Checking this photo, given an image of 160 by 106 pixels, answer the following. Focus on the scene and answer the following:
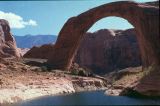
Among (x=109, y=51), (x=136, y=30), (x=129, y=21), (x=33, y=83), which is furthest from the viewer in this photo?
(x=109, y=51)

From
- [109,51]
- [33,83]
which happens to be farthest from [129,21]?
[109,51]

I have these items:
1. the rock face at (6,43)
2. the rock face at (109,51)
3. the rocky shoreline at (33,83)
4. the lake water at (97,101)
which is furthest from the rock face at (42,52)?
the lake water at (97,101)

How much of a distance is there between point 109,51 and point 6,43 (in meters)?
33.5

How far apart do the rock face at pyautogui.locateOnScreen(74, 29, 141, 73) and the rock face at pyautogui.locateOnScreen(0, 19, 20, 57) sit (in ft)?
76.6

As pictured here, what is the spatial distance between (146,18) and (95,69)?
62850mm

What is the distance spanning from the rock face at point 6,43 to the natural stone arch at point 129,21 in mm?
37430

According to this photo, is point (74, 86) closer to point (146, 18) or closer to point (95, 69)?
point (146, 18)

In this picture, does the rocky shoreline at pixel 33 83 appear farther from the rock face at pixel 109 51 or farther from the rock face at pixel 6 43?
the rock face at pixel 6 43

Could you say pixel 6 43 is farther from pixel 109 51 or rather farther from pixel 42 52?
pixel 109 51

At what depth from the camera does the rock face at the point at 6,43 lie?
117081 millimetres

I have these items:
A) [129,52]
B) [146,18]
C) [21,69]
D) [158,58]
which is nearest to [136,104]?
[158,58]

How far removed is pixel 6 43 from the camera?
399ft

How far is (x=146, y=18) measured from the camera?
60.6 m

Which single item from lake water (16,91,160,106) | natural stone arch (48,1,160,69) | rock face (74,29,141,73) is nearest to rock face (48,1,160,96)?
natural stone arch (48,1,160,69)
